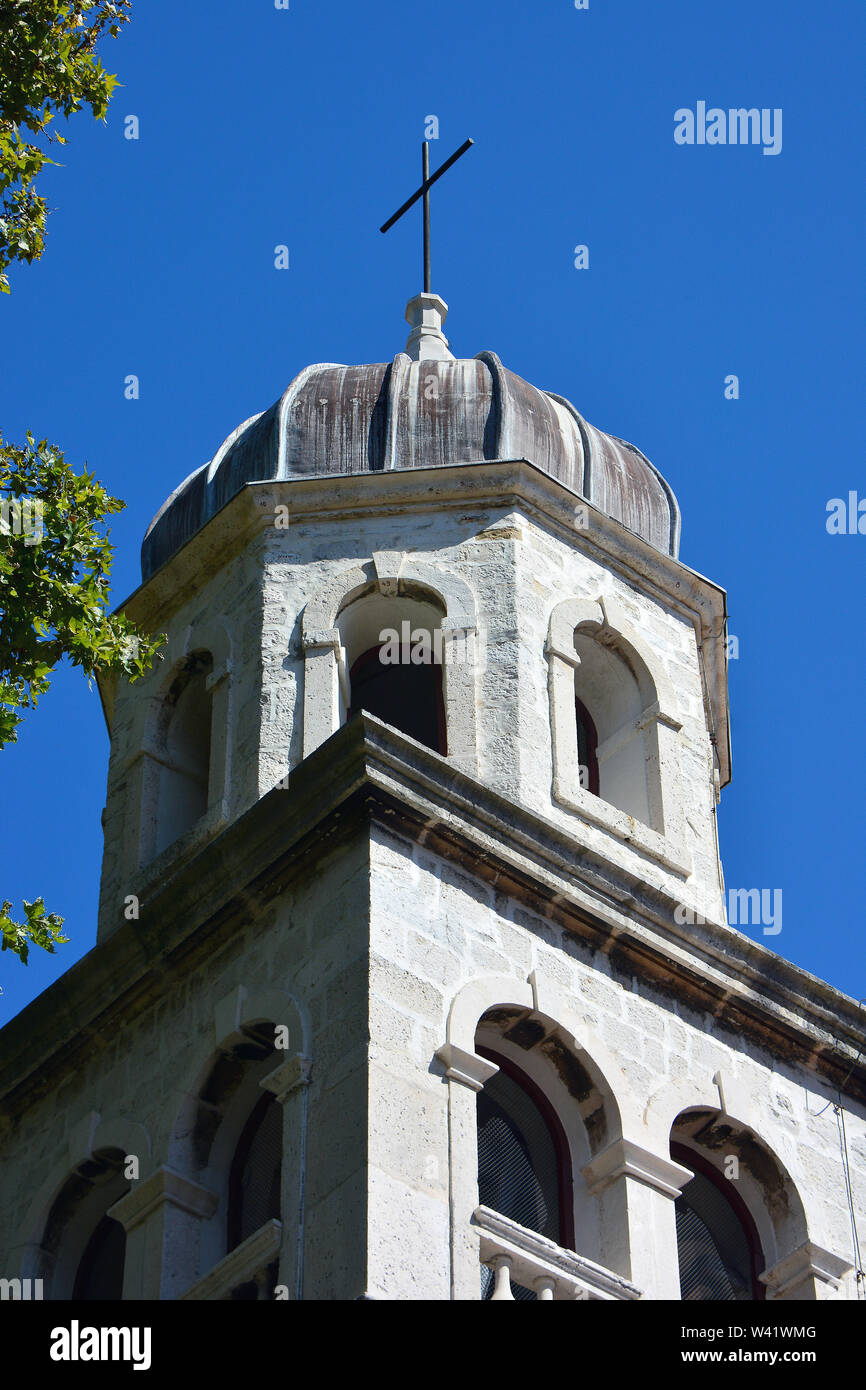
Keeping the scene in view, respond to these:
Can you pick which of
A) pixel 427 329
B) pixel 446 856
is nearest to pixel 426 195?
pixel 427 329

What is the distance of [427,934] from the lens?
52.6 feet

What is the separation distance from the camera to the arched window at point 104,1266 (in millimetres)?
17172

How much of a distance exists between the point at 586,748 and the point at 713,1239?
12.9ft

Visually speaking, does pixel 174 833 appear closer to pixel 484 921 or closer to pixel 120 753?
pixel 120 753

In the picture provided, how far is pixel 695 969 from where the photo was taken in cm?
1725

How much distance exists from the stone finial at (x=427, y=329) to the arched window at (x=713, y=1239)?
7524 millimetres

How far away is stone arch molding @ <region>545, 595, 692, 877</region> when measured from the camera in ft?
59.4

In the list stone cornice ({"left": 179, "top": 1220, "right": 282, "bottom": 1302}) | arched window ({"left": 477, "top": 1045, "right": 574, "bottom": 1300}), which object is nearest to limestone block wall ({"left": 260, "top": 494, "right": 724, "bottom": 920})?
arched window ({"left": 477, "top": 1045, "right": 574, "bottom": 1300})

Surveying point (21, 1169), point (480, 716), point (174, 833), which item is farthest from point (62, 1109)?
point (480, 716)

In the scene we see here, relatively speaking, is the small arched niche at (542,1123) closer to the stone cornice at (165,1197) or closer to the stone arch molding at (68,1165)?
the stone cornice at (165,1197)

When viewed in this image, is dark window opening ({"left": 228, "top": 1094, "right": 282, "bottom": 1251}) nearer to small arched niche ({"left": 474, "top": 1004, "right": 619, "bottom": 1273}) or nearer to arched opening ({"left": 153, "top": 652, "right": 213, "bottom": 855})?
small arched niche ({"left": 474, "top": 1004, "right": 619, "bottom": 1273})

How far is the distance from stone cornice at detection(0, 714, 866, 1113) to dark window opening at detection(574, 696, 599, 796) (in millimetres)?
1978

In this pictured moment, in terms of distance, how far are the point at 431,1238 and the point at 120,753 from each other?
6.16 metres

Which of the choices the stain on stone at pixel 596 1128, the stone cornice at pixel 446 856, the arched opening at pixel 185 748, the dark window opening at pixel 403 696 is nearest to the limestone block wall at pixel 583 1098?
the stain on stone at pixel 596 1128
